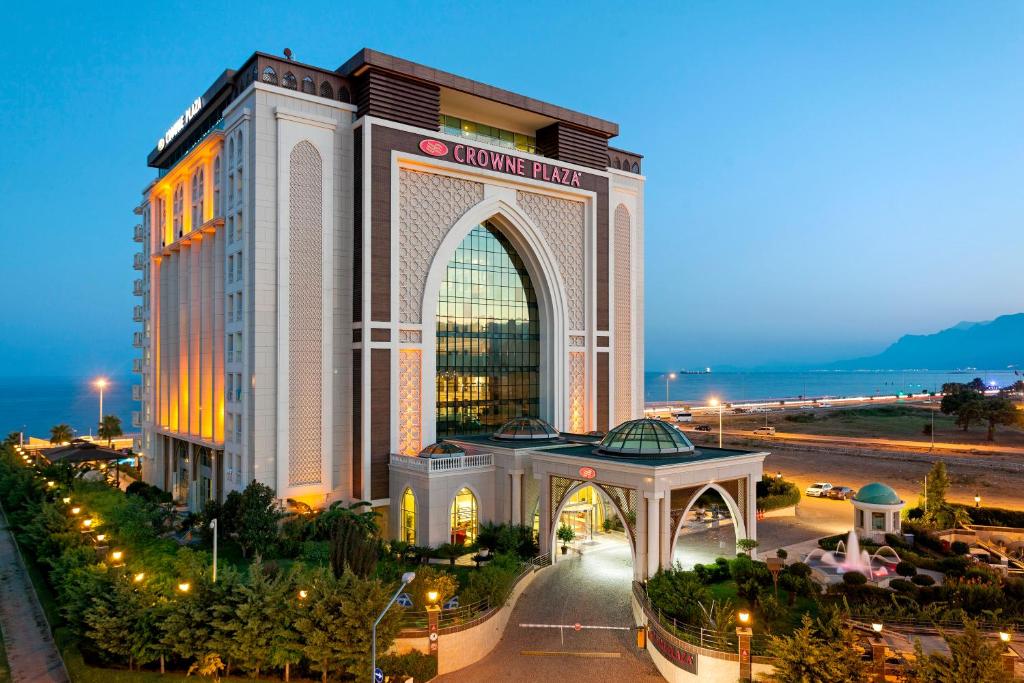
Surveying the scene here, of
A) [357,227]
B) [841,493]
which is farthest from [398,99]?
[841,493]

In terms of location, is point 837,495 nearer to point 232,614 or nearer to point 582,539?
point 582,539

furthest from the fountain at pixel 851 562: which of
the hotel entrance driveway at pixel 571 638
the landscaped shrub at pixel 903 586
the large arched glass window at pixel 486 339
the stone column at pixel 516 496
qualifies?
the large arched glass window at pixel 486 339

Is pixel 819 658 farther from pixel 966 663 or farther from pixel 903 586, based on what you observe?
pixel 903 586

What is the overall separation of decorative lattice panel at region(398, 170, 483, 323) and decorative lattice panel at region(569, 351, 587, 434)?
11.7 m

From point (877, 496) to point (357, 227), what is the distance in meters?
29.4

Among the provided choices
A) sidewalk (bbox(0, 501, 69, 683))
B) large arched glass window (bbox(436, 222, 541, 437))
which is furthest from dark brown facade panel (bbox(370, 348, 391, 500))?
sidewalk (bbox(0, 501, 69, 683))

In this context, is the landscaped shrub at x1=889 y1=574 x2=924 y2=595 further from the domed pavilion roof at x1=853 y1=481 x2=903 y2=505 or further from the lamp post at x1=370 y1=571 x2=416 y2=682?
the lamp post at x1=370 y1=571 x2=416 y2=682

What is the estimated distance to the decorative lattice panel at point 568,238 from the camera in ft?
139

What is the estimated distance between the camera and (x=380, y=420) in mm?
35188

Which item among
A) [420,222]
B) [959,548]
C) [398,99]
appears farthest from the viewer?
[420,222]

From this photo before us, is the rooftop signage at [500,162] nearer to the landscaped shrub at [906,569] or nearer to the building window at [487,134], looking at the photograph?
the building window at [487,134]

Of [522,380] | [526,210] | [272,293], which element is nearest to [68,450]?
[272,293]

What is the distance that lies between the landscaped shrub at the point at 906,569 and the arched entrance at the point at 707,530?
6216mm

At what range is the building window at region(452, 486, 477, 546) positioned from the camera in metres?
33.5
